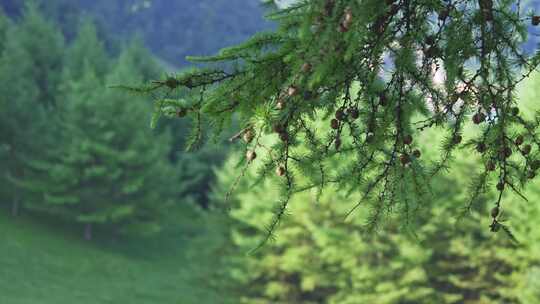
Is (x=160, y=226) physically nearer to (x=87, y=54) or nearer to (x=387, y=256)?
(x=87, y=54)

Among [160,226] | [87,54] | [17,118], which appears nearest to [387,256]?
[160,226]

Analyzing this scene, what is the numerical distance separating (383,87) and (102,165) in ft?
102

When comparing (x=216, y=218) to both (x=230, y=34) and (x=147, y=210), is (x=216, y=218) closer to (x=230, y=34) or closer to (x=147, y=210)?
(x=147, y=210)

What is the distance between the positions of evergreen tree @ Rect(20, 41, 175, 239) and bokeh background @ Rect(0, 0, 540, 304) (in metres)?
0.08

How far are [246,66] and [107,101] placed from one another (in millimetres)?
31160

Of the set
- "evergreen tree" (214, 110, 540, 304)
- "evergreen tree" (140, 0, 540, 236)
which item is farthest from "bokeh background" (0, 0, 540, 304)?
"evergreen tree" (140, 0, 540, 236)

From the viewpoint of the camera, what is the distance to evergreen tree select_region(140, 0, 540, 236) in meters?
3.45

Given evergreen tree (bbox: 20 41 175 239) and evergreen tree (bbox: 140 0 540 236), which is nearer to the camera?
evergreen tree (bbox: 140 0 540 236)

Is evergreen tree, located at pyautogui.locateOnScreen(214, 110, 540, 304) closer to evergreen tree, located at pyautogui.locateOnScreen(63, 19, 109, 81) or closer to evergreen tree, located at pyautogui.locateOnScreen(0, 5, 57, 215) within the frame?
evergreen tree, located at pyautogui.locateOnScreen(0, 5, 57, 215)

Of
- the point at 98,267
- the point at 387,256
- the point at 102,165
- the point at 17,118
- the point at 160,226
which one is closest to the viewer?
the point at 387,256

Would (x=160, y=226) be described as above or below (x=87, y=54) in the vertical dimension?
below

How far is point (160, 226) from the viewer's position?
38.7 m

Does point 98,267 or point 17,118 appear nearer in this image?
point 98,267

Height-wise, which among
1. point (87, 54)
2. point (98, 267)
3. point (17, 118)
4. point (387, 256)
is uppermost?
point (87, 54)
